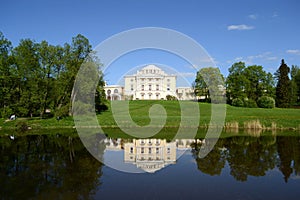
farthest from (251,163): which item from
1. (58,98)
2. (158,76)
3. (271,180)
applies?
(158,76)

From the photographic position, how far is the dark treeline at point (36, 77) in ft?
102

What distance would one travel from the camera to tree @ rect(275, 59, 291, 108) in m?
57.3

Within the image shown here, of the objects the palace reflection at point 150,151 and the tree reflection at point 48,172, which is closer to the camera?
the tree reflection at point 48,172

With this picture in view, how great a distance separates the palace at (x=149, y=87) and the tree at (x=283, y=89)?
2399 cm

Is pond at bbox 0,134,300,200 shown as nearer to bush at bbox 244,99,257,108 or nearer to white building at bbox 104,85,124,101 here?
bush at bbox 244,99,257,108

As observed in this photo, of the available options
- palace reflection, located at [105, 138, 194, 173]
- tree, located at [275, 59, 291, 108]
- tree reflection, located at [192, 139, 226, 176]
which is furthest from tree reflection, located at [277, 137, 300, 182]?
tree, located at [275, 59, 291, 108]

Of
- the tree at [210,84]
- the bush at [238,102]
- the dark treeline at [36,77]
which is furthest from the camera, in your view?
the tree at [210,84]

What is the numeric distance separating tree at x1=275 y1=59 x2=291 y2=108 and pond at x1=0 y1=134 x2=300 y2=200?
145ft

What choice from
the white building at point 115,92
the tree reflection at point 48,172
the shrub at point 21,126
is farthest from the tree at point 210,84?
the tree reflection at point 48,172

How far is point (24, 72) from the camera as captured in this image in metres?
31.6

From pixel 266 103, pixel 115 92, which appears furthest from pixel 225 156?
pixel 115 92

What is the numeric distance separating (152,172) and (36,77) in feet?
82.0

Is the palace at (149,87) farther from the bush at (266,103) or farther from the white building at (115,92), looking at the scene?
the bush at (266,103)

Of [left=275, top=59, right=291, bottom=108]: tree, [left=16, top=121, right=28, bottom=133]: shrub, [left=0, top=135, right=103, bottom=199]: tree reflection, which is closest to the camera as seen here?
[left=0, top=135, right=103, bottom=199]: tree reflection
